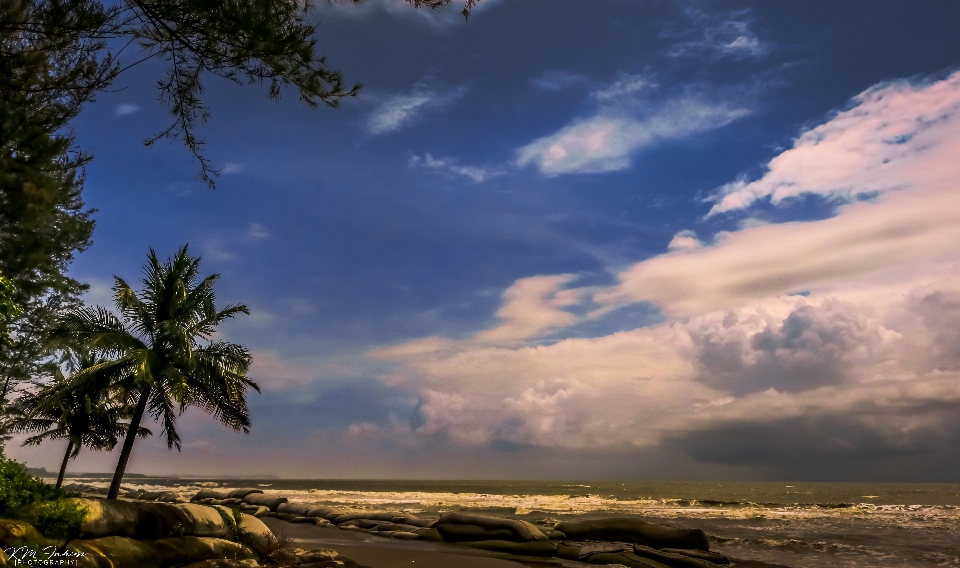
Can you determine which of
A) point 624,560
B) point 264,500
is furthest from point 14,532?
point 264,500

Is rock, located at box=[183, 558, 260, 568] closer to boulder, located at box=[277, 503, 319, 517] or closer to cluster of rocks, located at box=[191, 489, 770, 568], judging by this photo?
cluster of rocks, located at box=[191, 489, 770, 568]

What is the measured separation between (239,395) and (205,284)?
3.89m

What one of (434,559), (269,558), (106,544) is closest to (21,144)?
(106,544)

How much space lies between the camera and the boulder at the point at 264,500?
29281 millimetres

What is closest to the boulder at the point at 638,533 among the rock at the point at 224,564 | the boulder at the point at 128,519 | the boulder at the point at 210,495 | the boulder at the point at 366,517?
the boulder at the point at 366,517

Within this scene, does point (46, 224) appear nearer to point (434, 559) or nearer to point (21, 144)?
point (21, 144)

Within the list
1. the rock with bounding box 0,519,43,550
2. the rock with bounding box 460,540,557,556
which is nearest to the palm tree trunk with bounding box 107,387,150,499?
the rock with bounding box 0,519,43,550

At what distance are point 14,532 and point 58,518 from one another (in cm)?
86

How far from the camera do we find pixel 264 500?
99.4ft

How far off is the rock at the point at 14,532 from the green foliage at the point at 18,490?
0.77 m

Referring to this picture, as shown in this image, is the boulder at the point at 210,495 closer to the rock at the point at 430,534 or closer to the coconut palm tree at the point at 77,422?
the coconut palm tree at the point at 77,422

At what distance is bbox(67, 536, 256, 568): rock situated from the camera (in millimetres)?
9500

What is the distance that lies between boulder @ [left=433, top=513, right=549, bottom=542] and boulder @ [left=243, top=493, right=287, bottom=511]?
13.8 meters
